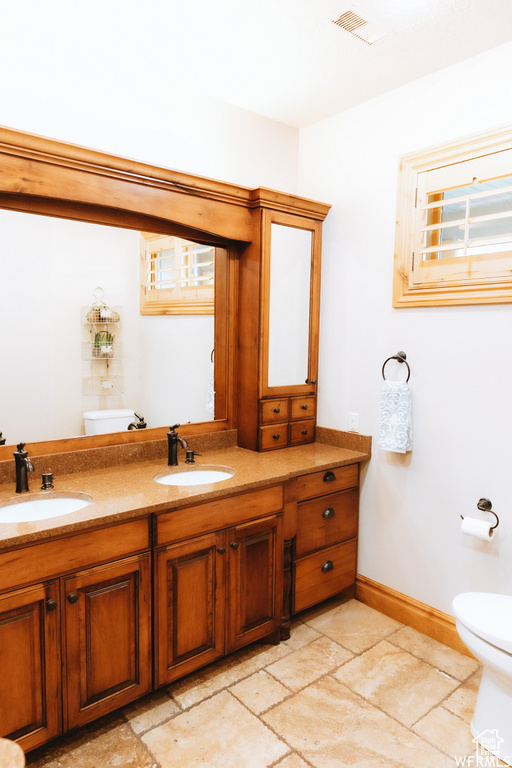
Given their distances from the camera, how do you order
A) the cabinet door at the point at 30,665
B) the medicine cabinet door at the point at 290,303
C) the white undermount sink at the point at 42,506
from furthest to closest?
the medicine cabinet door at the point at 290,303 → the white undermount sink at the point at 42,506 → the cabinet door at the point at 30,665

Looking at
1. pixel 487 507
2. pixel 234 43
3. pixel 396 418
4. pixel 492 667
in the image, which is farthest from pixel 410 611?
pixel 234 43

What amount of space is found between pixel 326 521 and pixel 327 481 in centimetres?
21

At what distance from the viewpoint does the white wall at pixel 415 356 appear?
2080mm

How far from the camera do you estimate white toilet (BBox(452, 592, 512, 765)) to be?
5.22ft

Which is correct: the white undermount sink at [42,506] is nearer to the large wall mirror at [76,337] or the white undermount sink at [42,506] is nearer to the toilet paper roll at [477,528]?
the large wall mirror at [76,337]

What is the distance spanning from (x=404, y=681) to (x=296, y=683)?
0.45 meters

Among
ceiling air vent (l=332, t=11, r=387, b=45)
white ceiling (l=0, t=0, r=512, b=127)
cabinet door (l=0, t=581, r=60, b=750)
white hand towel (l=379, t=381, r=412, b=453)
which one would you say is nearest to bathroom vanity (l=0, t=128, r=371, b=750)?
cabinet door (l=0, t=581, r=60, b=750)

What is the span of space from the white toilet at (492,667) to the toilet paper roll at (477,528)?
1.01 feet

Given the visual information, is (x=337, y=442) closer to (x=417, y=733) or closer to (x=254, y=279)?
(x=254, y=279)

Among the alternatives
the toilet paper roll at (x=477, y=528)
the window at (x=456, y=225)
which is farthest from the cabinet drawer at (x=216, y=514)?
the window at (x=456, y=225)

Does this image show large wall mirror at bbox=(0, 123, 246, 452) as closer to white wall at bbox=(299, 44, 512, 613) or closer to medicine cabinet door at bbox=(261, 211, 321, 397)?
medicine cabinet door at bbox=(261, 211, 321, 397)

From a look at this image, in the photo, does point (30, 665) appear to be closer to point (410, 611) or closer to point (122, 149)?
point (410, 611)

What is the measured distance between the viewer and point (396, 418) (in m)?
2.34

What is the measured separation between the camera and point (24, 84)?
1901 millimetres
